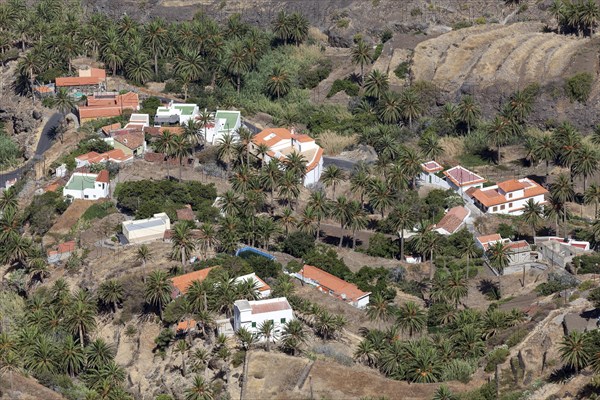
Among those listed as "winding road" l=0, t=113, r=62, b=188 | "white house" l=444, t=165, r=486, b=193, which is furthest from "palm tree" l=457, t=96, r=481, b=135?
"winding road" l=0, t=113, r=62, b=188

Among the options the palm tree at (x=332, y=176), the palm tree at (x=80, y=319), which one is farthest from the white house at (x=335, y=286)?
the palm tree at (x=80, y=319)

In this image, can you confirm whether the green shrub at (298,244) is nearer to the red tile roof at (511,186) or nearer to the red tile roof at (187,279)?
the red tile roof at (187,279)

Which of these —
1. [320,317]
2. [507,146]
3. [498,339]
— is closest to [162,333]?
[320,317]

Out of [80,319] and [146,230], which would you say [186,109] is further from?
[80,319]

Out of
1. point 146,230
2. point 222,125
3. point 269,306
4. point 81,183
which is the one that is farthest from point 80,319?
point 222,125

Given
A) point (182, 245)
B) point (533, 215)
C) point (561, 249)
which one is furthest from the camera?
point (533, 215)
